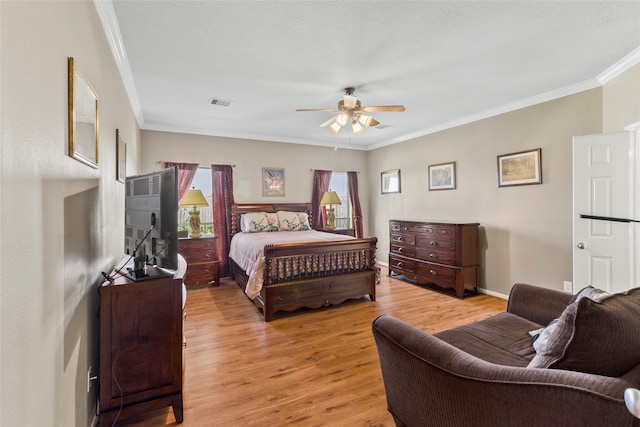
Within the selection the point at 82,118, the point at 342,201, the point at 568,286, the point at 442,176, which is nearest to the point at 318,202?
the point at 342,201

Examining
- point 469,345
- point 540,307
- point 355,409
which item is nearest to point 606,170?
point 540,307

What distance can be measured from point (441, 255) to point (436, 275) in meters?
0.32

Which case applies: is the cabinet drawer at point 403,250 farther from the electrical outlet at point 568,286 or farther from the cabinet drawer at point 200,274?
the cabinet drawer at point 200,274

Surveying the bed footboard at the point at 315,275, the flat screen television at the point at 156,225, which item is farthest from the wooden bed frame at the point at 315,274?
the flat screen television at the point at 156,225

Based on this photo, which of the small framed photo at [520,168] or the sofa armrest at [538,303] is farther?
the small framed photo at [520,168]

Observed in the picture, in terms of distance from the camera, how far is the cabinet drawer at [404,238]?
16.6 feet

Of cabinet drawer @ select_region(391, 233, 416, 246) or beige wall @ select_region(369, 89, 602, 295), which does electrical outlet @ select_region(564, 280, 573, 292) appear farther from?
cabinet drawer @ select_region(391, 233, 416, 246)

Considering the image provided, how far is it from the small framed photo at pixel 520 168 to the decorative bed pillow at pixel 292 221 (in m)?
3.24

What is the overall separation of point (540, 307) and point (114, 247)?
3374 millimetres

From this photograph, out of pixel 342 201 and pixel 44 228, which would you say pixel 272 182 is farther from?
pixel 44 228

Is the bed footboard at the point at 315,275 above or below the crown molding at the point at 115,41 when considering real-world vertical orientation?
below

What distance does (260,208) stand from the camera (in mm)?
5770

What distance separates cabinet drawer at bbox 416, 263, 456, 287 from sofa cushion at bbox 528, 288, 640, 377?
11.1 feet

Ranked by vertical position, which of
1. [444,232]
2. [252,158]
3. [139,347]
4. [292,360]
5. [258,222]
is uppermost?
[252,158]
